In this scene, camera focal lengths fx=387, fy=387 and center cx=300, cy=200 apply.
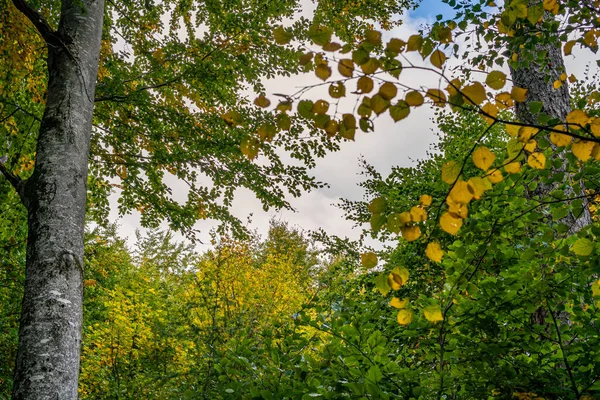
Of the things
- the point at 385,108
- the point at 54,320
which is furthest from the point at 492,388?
the point at 54,320

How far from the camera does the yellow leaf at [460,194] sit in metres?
1.09

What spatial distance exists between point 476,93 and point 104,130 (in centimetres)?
400

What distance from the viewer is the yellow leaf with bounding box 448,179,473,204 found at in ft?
3.58

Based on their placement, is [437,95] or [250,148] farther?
[250,148]

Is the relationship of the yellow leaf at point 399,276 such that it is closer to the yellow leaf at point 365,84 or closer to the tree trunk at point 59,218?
the yellow leaf at point 365,84

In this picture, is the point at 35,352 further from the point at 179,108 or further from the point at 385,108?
the point at 179,108

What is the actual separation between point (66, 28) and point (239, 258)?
6.41 metres

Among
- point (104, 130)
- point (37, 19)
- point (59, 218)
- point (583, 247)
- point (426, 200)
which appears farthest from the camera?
point (104, 130)

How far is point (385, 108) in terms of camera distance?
1.05 metres

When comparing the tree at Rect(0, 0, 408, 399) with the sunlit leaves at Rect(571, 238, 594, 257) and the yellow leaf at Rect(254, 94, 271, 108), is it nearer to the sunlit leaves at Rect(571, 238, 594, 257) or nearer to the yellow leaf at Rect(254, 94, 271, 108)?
the yellow leaf at Rect(254, 94, 271, 108)

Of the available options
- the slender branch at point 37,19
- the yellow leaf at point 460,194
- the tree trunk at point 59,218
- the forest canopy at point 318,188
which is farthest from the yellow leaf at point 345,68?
the slender branch at point 37,19

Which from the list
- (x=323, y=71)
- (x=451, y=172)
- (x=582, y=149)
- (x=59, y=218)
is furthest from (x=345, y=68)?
(x=59, y=218)

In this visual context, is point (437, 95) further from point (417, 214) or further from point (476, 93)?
point (417, 214)

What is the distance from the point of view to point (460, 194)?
3.59 feet
